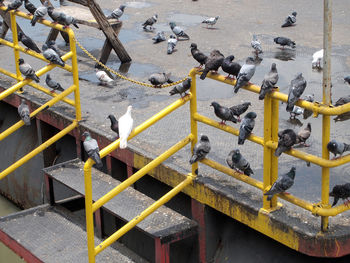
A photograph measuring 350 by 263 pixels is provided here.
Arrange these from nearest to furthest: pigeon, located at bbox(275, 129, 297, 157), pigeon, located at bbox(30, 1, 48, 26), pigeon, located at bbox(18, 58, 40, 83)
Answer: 1. pigeon, located at bbox(275, 129, 297, 157)
2. pigeon, located at bbox(18, 58, 40, 83)
3. pigeon, located at bbox(30, 1, 48, 26)

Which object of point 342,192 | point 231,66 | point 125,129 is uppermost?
point 231,66

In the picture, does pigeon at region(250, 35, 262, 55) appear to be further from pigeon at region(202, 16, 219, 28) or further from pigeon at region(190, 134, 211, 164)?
pigeon at region(190, 134, 211, 164)

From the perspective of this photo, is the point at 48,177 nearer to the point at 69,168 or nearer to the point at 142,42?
the point at 69,168

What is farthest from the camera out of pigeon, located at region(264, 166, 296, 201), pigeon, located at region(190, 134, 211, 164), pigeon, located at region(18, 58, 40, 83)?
pigeon, located at region(18, 58, 40, 83)

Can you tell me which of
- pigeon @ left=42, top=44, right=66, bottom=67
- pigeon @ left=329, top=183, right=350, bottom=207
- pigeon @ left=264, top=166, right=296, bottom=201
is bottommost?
pigeon @ left=329, top=183, right=350, bottom=207

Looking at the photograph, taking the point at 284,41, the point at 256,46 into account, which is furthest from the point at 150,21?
the point at 284,41

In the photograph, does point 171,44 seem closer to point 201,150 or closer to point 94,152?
point 201,150

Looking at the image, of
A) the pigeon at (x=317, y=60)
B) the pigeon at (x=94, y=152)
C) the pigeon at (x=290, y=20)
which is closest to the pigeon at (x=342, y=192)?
the pigeon at (x=94, y=152)

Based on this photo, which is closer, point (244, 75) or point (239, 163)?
point (244, 75)

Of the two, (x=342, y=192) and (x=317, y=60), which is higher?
(x=317, y=60)

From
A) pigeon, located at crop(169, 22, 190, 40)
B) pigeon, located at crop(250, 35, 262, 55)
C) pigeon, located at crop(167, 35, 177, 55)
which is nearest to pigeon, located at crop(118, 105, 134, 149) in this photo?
pigeon, located at crop(250, 35, 262, 55)

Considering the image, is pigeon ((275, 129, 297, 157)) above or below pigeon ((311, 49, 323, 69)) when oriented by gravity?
→ above

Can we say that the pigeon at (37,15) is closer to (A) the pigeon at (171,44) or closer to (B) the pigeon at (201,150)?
(A) the pigeon at (171,44)

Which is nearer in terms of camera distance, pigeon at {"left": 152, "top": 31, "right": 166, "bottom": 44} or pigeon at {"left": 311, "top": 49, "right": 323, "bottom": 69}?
pigeon at {"left": 311, "top": 49, "right": 323, "bottom": 69}
